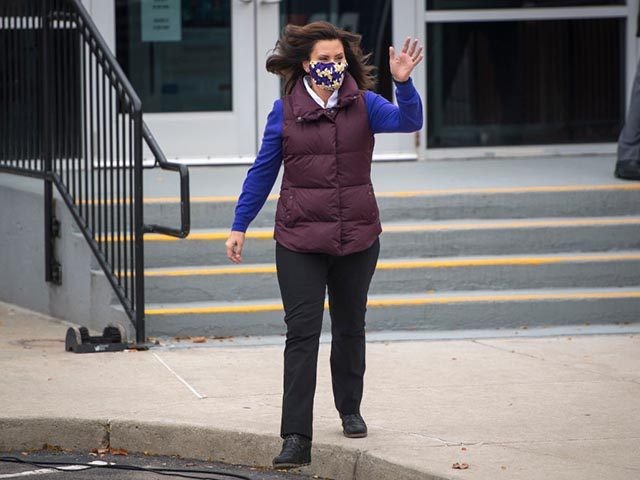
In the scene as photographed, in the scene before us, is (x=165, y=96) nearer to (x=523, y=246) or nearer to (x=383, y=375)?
(x=523, y=246)

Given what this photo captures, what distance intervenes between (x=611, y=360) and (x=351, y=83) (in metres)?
2.95

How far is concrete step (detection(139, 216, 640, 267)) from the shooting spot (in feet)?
31.9

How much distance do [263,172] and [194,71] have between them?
5768 millimetres

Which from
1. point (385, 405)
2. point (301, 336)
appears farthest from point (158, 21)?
point (301, 336)

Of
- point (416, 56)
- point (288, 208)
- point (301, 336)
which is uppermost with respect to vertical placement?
point (416, 56)

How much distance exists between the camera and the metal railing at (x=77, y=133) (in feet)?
29.3

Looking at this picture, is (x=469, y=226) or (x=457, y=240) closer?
(x=457, y=240)

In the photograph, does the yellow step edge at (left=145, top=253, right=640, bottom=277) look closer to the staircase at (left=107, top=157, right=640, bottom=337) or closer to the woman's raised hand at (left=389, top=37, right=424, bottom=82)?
the staircase at (left=107, top=157, right=640, bottom=337)

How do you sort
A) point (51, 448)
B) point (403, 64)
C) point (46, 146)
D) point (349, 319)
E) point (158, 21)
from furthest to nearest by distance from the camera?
point (158, 21) < point (46, 146) < point (51, 448) < point (349, 319) < point (403, 64)

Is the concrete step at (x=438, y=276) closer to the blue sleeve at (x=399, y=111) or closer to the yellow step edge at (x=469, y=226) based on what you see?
the yellow step edge at (x=469, y=226)

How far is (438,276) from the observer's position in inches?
381

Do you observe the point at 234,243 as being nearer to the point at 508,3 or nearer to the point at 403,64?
the point at 403,64

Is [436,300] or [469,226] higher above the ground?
[469,226]

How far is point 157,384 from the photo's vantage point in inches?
308
